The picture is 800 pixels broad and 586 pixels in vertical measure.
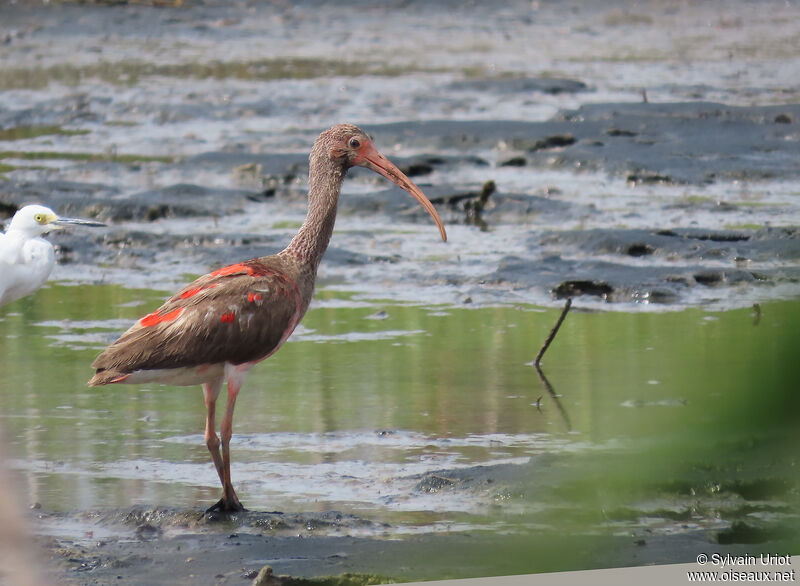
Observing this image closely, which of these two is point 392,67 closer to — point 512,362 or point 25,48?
point 25,48

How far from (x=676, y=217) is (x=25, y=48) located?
44.6 ft

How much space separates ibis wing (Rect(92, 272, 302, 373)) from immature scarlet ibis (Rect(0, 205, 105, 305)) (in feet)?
5.15

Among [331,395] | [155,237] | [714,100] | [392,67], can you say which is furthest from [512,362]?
[392,67]

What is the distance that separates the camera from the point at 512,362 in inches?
274

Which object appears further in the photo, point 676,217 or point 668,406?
point 676,217

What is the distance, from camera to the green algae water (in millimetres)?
1425

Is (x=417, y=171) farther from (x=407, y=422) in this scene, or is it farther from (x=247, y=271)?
(x=247, y=271)

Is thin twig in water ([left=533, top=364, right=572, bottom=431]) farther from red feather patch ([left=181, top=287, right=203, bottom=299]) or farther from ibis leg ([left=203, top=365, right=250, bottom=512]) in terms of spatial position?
red feather patch ([left=181, top=287, right=203, bottom=299])

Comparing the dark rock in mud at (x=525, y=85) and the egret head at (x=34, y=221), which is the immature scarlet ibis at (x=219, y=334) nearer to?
the egret head at (x=34, y=221)

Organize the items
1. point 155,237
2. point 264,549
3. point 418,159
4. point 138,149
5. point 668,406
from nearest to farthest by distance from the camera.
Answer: point 668,406, point 264,549, point 155,237, point 418,159, point 138,149

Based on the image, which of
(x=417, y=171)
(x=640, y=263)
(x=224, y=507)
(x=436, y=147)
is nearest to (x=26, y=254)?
(x=224, y=507)

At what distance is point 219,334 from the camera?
15.5ft

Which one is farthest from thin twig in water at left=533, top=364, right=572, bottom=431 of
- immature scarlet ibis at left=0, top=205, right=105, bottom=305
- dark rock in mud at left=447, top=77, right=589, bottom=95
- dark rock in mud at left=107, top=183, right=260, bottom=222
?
dark rock in mud at left=447, top=77, right=589, bottom=95

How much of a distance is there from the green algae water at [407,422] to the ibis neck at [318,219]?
2.64ft
